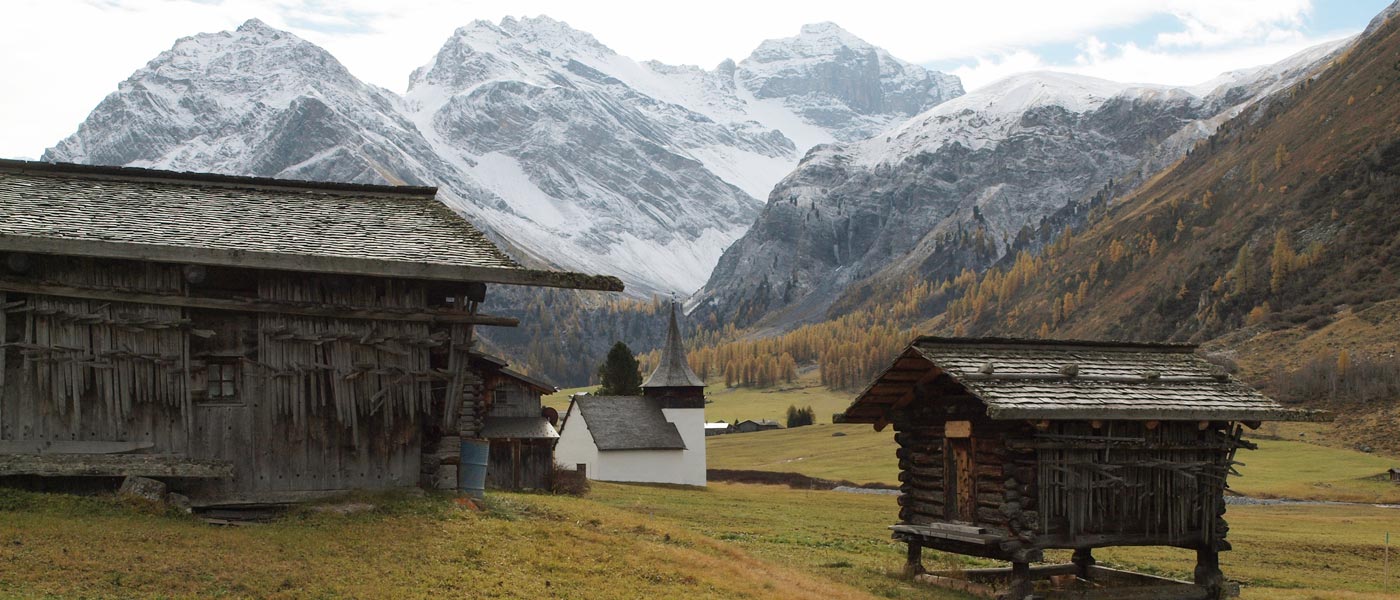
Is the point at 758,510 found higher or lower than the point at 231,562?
lower

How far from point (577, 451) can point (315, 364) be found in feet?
165

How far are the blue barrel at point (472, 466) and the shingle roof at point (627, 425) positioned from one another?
142 feet

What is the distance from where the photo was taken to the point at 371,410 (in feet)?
73.3

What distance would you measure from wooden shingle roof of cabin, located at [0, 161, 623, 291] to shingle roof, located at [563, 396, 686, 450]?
144 ft

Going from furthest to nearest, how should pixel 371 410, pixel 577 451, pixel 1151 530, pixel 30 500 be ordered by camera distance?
pixel 577 451, pixel 1151 530, pixel 371 410, pixel 30 500

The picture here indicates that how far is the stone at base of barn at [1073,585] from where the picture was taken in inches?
960

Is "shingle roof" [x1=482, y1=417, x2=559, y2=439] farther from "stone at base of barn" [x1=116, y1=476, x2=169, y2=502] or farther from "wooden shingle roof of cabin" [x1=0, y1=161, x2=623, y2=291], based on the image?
"stone at base of barn" [x1=116, y1=476, x2=169, y2=502]

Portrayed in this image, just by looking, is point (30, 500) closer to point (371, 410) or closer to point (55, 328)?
point (55, 328)

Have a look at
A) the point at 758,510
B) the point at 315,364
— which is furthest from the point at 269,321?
the point at 758,510

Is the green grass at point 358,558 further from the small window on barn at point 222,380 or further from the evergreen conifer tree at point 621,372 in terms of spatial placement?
the evergreen conifer tree at point 621,372

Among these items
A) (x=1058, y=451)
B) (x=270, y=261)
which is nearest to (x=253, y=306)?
(x=270, y=261)

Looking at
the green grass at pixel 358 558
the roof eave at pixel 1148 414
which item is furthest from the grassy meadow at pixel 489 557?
the roof eave at pixel 1148 414

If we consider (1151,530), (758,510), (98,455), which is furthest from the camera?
(758,510)

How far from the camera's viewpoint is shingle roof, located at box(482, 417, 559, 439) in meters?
49.9
